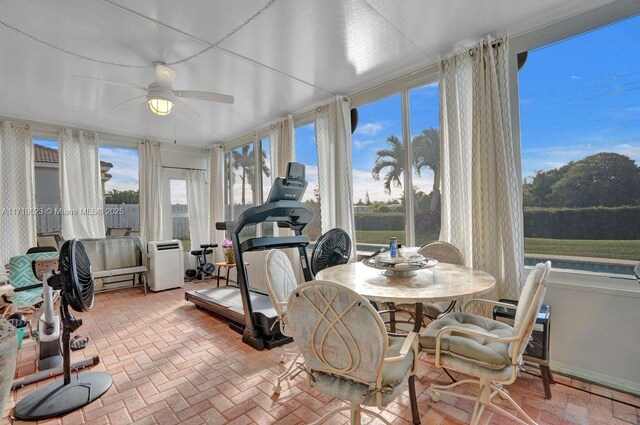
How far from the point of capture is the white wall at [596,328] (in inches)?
80.4

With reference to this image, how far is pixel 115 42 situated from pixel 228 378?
291 cm

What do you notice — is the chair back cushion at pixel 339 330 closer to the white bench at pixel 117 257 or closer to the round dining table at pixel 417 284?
the round dining table at pixel 417 284

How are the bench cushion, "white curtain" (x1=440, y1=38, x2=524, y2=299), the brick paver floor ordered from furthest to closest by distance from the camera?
the bench cushion, "white curtain" (x1=440, y1=38, x2=524, y2=299), the brick paver floor

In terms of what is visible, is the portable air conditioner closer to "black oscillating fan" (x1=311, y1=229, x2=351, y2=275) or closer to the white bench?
the white bench

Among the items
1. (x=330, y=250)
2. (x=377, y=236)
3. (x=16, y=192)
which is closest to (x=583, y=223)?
(x=377, y=236)

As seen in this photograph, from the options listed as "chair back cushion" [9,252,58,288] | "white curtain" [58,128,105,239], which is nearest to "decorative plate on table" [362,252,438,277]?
"chair back cushion" [9,252,58,288]

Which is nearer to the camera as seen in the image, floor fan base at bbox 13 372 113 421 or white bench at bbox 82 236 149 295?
floor fan base at bbox 13 372 113 421

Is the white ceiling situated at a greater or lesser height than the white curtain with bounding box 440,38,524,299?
greater

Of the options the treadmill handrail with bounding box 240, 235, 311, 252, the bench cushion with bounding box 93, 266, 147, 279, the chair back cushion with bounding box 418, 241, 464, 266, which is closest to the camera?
the chair back cushion with bounding box 418, 241, 464, 266

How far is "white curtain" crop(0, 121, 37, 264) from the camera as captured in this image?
13.7ft

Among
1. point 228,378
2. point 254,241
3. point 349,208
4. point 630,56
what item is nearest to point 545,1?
point 630,56

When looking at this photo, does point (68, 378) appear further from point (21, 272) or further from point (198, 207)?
point (198, 207)

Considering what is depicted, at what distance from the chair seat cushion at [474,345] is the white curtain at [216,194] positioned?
497 cm

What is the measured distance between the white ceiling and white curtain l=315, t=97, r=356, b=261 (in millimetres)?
262
